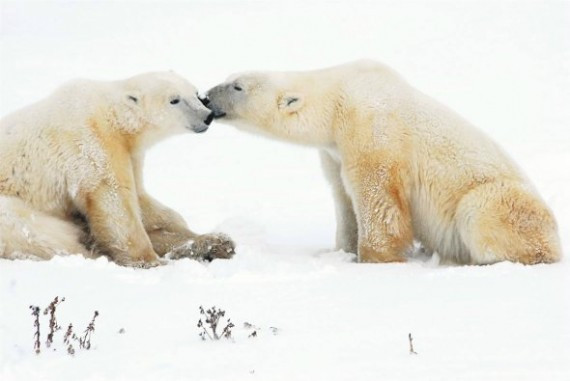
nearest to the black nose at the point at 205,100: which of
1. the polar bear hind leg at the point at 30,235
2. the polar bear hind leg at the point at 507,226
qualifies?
the polar bear hind leg at the point at 30,235

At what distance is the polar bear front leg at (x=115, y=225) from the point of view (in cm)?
593

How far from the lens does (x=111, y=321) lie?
4180 mm

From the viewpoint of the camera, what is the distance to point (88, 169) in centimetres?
596

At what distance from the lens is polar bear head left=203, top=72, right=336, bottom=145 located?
6473mm

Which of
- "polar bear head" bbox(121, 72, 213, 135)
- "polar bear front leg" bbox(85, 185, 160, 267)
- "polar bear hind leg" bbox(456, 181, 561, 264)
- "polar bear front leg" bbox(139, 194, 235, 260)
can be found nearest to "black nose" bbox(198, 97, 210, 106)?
"polar bear head" bbox(121, 72, 213, 135)

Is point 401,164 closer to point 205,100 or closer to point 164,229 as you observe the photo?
point 205,100

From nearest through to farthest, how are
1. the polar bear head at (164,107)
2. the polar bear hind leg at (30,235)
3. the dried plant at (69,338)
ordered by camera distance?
the dried plant at (69,338)
the polar bear hind leg at (30,235)
the polar bear head at (164,107)

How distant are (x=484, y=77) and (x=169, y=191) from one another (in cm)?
821

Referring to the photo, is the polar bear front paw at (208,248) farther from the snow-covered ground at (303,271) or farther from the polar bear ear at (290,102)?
the polar bear ear at (290,102)

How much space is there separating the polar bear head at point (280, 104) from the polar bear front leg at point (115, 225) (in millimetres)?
1136

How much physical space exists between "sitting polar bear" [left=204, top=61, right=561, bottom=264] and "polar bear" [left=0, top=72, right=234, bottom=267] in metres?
0.56

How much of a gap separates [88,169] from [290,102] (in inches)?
62.8

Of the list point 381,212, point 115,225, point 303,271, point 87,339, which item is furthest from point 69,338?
point 381,212

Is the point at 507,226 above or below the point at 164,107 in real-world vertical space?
below
